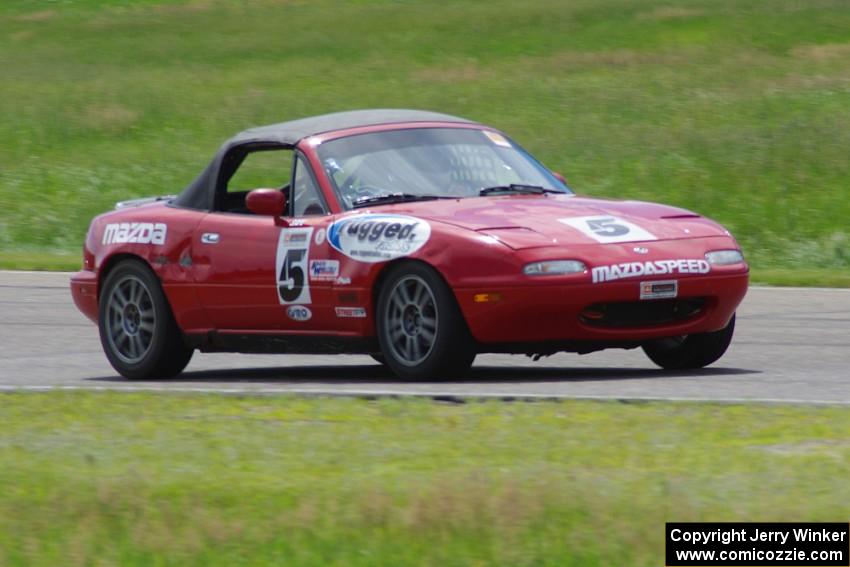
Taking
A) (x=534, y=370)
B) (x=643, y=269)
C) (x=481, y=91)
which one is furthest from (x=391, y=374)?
(x=481, y=91)

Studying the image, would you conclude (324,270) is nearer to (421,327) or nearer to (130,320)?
(421,327)

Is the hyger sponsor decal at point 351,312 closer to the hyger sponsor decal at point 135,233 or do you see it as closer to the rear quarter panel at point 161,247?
the rear quarter panel at point 161,247

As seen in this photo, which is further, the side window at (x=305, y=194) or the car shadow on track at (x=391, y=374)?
the side window at (x=305, y=194)

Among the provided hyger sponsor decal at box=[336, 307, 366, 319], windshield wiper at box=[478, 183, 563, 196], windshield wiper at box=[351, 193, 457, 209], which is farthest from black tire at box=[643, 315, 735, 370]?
hyger sponsor decal at box=[336, 307, 366, 319]

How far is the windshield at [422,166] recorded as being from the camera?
10164 millimetres

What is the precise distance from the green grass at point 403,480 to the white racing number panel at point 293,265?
1.63m

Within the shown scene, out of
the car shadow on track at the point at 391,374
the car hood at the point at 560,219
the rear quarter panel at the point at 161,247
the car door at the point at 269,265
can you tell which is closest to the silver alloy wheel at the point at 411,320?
the car shadow on track at the point at 391,374

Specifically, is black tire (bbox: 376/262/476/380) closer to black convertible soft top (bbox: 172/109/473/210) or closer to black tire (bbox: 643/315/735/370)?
black tire (bbox: 643/315/735/370)

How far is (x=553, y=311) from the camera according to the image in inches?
362

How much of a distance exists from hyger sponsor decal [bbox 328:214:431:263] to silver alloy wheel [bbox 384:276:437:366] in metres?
0.17

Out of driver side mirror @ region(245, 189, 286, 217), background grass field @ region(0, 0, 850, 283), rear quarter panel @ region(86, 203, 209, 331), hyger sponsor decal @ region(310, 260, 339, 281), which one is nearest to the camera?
hyger sponsor decal @ region(310, 260, 339, 281)

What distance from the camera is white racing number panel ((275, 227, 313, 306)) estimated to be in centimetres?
1005

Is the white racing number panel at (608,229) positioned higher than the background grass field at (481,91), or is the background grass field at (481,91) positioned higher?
the white racing number panel at (608,229)

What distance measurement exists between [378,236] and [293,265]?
0.71 meters
